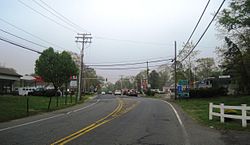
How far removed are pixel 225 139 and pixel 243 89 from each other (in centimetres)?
3624

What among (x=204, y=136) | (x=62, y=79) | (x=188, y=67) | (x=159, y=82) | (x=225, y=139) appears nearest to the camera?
(x=225, y=139)

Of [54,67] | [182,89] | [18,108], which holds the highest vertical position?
[54,67]

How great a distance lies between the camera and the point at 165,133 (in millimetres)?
12305

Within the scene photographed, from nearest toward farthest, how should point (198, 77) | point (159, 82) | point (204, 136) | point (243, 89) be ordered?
point (204, 136) < point (243, 89) < point (198, 77) < point (159, 82)

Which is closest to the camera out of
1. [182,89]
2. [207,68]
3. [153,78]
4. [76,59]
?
[182,89]

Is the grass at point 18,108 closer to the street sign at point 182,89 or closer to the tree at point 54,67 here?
the street sign at point 182,89

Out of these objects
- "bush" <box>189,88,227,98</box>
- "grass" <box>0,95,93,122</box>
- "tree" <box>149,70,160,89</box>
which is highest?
"tree" <box>149,70,160,89</box>

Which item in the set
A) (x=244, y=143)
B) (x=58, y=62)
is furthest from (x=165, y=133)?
(x=58, y=62)

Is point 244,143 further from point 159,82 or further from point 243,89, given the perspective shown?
point 159,82

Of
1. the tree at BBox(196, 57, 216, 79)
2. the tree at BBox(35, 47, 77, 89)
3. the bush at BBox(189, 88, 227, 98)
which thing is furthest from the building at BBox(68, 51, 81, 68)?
the bush at BBox(189, 88, 227, 98)

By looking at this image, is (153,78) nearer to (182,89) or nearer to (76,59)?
(76,59)

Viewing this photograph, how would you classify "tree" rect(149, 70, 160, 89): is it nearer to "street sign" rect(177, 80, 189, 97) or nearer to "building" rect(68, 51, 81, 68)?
"building" rect(68, 51, 81, 68)

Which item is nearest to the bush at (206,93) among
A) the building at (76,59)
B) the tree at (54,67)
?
the tree at (54,67)

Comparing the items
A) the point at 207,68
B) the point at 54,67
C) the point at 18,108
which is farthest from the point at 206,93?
the point at 207,68
